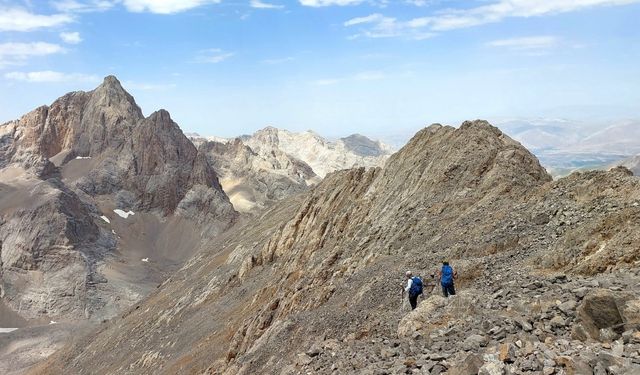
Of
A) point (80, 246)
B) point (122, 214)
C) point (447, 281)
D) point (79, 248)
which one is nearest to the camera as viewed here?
point (447, 281)

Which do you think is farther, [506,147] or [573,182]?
[506,147]

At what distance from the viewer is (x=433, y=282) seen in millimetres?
28406

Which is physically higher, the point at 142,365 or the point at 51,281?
the point at 142,365

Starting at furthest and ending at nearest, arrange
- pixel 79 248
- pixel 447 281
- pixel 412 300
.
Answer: pixel 79 248 < pixel 412 300 < pixel 447 281

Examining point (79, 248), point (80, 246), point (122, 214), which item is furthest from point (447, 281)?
point (122, 214)

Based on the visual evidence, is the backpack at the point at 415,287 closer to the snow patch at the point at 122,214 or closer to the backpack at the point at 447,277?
the backpack at the point at 447,277

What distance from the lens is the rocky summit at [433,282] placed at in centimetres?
1556

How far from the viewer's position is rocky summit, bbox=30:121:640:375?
15562 millimetres

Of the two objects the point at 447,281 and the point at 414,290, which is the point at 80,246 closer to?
the point at 414,290

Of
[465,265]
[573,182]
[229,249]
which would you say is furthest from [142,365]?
[573,182]

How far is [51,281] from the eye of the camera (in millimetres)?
149625

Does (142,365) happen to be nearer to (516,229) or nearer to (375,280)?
(375,280)

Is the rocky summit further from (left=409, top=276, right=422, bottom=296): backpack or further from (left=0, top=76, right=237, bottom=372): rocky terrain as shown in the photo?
(left=0, top=76, right=237, bottom=372): rocky terrain

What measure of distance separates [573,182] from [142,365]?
45.5m
